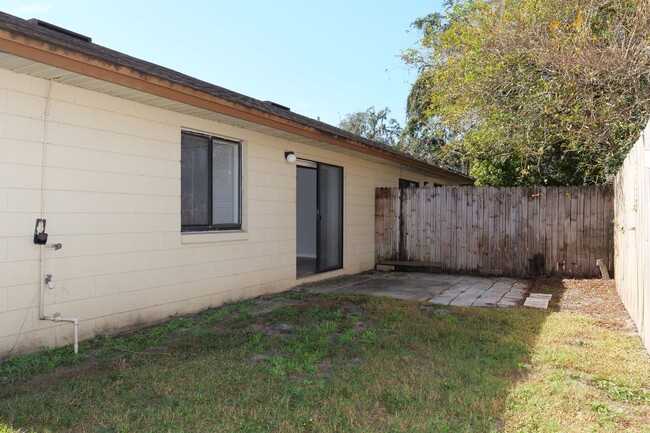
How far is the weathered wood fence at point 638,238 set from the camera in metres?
4.17

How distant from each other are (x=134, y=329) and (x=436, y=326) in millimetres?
3270

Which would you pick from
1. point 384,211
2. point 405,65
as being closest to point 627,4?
point 405,65

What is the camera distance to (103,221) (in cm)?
479

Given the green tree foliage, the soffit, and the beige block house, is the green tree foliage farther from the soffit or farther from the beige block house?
the soffit

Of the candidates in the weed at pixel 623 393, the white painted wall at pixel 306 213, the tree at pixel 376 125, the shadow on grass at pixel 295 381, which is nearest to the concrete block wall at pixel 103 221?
the shadow on grass at pixel 295 381

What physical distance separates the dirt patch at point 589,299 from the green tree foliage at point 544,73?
7.83ft

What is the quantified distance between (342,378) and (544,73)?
7.24 metres

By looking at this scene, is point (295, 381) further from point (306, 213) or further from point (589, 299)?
point (306, 213)

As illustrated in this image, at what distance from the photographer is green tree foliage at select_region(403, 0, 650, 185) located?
6996 mm

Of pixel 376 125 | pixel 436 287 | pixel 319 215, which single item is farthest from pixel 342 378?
pixel 376 125

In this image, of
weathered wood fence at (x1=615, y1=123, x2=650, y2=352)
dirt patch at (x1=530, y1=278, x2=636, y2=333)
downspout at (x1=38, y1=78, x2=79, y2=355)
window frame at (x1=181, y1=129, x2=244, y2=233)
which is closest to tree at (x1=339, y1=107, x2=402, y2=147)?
dirt patch at (x1=530, y1=278, x2=636, y2=333)

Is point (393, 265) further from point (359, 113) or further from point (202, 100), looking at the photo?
point (359, 113)

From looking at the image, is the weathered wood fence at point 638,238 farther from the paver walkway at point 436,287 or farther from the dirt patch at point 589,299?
the paver walkway at point 436,287

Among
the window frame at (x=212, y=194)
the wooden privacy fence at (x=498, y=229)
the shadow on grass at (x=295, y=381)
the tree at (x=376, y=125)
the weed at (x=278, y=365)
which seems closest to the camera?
the shadow on grass at (x=295, y=381)
